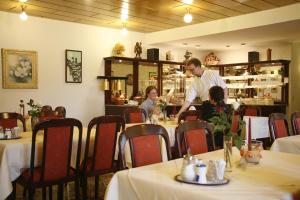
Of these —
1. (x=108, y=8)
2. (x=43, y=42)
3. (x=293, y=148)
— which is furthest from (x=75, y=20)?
(x=293, y=148)

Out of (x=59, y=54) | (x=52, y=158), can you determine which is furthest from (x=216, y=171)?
(x=59, y=54)

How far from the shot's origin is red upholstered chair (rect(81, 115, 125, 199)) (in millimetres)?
3455

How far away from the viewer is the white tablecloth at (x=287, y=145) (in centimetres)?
341

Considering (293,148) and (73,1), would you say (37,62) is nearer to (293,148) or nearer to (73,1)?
(73,1)

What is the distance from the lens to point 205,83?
5.16 metres

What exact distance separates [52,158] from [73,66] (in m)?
4.49

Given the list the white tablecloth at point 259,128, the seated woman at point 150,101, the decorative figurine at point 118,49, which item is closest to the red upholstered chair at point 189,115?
the seated woman at point 150,101

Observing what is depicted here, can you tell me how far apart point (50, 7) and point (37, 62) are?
1217mm

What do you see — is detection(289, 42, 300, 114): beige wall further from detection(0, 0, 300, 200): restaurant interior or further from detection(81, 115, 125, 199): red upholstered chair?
detection(81, 115, 125, 199): red upholstered chair

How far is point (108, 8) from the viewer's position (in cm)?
622

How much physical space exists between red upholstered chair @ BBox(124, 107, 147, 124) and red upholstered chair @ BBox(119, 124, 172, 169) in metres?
2.59

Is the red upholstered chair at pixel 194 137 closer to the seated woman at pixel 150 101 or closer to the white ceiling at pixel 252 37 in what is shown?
the seated woman at pixel 150 101

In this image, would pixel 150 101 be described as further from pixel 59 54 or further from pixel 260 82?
pixel 260 82

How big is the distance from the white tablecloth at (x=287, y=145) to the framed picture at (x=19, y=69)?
483 centimetres
